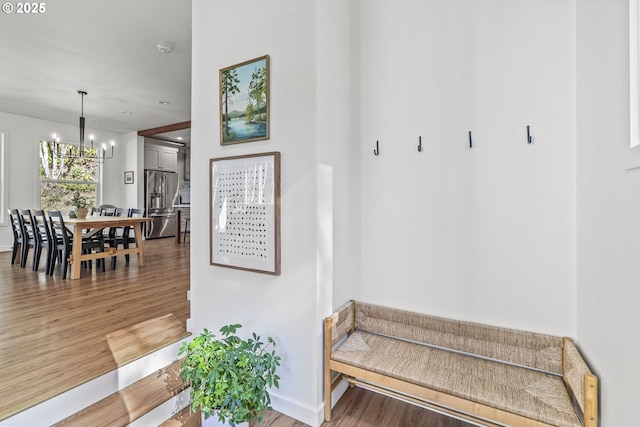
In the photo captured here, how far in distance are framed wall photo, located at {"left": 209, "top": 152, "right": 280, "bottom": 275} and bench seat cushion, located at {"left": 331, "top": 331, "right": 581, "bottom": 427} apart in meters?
0.72

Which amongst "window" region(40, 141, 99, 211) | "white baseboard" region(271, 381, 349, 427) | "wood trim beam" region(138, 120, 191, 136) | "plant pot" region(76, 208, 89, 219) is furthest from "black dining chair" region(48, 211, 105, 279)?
"white baseboard" region(271, 381, 349, 427)

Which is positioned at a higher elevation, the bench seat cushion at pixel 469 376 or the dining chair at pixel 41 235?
the dining chair at pixel 41 235

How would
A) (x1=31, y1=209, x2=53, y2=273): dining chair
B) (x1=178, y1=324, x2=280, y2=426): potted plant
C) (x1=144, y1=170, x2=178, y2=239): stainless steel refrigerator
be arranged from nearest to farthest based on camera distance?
1. (x1=178, y1=324, x2=280, y2=426): potted plant
2. (x1=31, y1=209, x2=53, y2=273): dining chair
3. (x1=144, y1=170, x2=178, y2=239): stainless steel refrigerator

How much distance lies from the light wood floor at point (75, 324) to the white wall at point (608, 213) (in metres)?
2.29

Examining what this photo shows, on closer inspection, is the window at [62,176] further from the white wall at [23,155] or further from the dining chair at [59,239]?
the dining chair at [59,239]

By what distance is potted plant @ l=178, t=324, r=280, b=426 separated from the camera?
140 centimetres

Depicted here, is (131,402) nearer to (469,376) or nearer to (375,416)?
(375,416)

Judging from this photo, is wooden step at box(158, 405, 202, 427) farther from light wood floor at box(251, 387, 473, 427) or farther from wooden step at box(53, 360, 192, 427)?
light wood floor at box(251, 387, 473, 427)

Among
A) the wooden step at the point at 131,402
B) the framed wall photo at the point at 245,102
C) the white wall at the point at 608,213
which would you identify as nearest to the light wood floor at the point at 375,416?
the wooden step at the point at 131,402

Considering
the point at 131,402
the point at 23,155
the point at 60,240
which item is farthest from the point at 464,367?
the point at 23,155

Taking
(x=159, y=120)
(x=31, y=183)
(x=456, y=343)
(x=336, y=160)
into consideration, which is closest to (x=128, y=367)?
(x=336, y=160)

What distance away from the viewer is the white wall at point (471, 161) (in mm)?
1468

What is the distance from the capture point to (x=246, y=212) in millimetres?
1821

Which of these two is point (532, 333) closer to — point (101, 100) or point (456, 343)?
point (456, 343)
